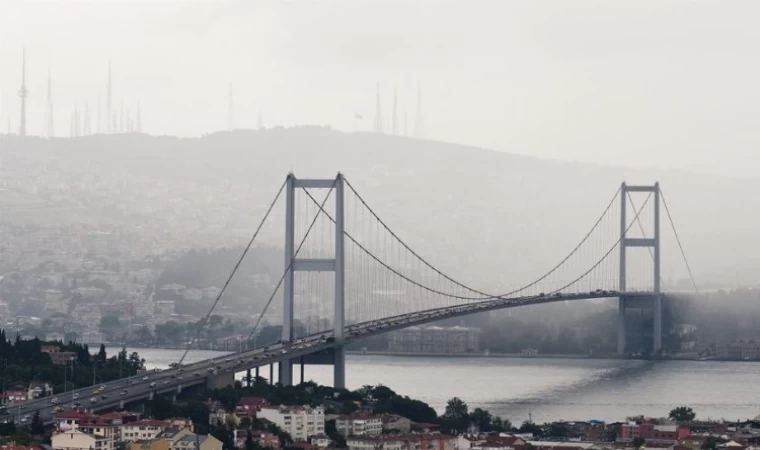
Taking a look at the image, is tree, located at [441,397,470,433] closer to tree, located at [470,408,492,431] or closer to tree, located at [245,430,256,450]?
tree, located at [470,408,492,431]

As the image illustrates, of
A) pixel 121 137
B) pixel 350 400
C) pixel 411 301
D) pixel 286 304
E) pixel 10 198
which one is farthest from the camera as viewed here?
pixel 121 137

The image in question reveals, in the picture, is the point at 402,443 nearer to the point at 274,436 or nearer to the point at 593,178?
the point at 274,436

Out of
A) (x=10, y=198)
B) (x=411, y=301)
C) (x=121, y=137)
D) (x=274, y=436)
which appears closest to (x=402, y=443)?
(x=274, y=436)

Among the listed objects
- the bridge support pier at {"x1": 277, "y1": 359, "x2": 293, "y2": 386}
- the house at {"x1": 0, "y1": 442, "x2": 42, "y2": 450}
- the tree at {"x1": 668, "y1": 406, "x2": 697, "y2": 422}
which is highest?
the bridge support pier at {"x1": 277, "y1": 359, "x2": 293, "y2": 386}

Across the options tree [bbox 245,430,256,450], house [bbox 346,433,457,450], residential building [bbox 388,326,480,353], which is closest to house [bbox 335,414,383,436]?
house [bbox 346,433,457,450]

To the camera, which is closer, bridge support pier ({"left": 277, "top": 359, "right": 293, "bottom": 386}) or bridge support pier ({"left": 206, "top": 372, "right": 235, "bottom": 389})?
bridge support pier ({"left": 206, "top": 372, "right": 235, "bottom": 389})

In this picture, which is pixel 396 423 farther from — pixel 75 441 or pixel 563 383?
pixel 563 383

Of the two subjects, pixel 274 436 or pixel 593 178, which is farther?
pixel 593 178
